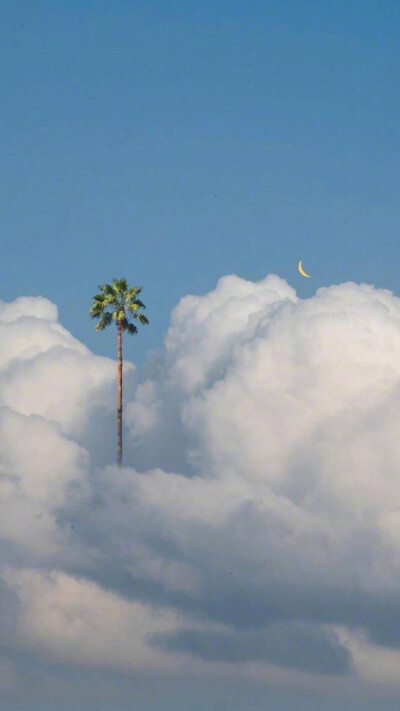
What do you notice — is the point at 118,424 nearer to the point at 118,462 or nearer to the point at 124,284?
the point at 118,462

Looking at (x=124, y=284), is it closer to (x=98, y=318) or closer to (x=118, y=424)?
(x=98, y=318)

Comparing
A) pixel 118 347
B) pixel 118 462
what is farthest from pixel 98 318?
pixel 118 462

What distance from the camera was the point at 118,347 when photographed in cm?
13588

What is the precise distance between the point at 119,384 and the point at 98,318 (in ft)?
25.7

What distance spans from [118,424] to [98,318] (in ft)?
39.7

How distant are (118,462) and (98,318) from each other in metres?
15.7

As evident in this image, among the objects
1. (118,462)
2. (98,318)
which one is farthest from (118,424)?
(98,318)

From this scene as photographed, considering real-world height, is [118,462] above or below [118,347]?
below

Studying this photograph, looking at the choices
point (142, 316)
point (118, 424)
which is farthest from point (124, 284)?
point (118, 424)

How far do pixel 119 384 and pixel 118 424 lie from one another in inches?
173

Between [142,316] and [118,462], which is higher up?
[142,316]

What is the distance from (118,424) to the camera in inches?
5236

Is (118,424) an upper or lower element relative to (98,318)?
lower

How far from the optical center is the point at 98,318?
138 metres
